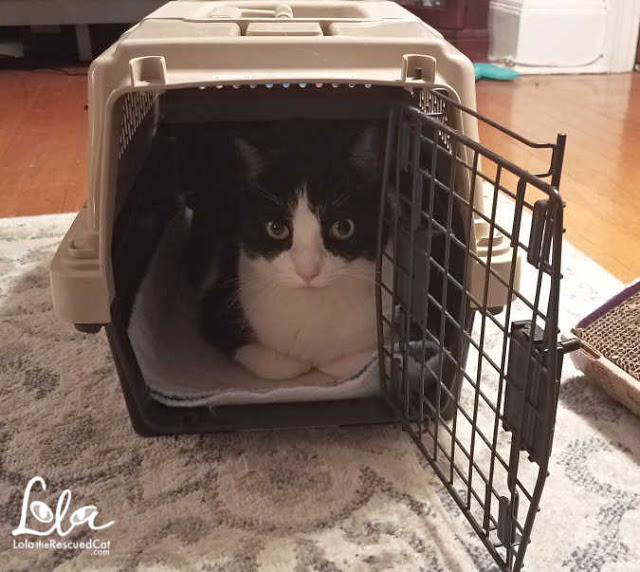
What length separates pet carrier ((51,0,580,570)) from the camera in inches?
25.3

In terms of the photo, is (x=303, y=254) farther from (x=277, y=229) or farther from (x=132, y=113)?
(x=132, y=113)

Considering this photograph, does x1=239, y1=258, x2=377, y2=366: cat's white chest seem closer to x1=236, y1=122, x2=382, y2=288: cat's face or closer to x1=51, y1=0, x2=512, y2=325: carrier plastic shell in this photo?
x1=236, y1=122, x2=382, y2=288: cat's face

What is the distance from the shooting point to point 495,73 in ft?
9.80

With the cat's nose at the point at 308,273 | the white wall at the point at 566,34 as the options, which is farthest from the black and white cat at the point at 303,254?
the white wall at the point at 566,34

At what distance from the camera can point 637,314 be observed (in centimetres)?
99

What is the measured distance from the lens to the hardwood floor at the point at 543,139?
5.28 ft

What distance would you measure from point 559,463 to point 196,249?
0.66 metres

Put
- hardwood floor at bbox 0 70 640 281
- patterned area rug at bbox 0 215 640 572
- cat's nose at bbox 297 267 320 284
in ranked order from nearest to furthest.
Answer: patterned area rug at bbox 0 215 640 572
cat's nose at bbox 297 267 320 284
hardwood floor at bbox 0 70 640 281

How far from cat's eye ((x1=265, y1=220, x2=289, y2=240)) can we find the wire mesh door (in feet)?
0.43

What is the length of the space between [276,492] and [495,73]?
2573mm

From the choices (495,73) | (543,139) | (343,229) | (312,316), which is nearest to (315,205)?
(343,229)

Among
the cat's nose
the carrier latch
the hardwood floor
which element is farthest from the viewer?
the hardwood floor

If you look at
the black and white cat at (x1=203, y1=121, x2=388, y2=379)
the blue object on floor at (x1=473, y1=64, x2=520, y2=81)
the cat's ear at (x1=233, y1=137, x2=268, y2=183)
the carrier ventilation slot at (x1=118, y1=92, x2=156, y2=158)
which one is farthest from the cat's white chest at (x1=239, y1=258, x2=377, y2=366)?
the blue object on floor at (x1=473, y1=64, x2=520, y2=81)

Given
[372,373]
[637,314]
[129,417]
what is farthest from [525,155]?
[129,417]
